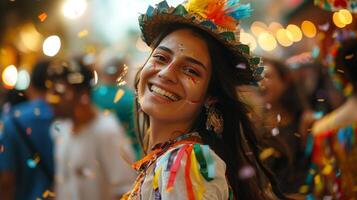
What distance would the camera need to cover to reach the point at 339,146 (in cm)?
478

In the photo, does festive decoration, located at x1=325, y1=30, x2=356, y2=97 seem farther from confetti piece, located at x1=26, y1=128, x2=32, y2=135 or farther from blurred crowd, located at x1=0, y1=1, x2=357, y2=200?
confetti piece, located at x1=26, y1=128, x2=32, y2=135

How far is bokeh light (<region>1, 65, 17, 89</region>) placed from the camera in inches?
265

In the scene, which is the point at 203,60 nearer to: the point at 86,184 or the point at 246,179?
the point at 246,179

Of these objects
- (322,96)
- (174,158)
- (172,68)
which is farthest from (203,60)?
(322,96)

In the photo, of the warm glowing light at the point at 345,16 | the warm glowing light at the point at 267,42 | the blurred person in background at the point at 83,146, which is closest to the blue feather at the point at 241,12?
the warm glowing light at the point at 345,16

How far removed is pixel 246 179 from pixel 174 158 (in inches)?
22.0

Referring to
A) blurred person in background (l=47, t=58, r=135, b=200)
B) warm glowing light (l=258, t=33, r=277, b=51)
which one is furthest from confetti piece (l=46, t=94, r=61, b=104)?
warm glowing light (l=258, t=33, r=277, b=51)

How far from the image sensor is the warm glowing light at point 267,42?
8062mm

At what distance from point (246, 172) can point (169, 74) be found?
0.59 meters

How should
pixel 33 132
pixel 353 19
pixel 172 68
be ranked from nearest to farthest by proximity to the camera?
pixel 172 68
pixel 353 19
pixel 33 132

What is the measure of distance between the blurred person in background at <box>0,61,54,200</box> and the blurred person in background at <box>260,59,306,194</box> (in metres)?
1.64

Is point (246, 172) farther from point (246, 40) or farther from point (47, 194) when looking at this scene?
point (47, 194)

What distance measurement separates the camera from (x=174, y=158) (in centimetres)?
327

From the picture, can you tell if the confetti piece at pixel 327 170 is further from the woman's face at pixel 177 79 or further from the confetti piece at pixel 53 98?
the confetti piece at pixel 53 98
